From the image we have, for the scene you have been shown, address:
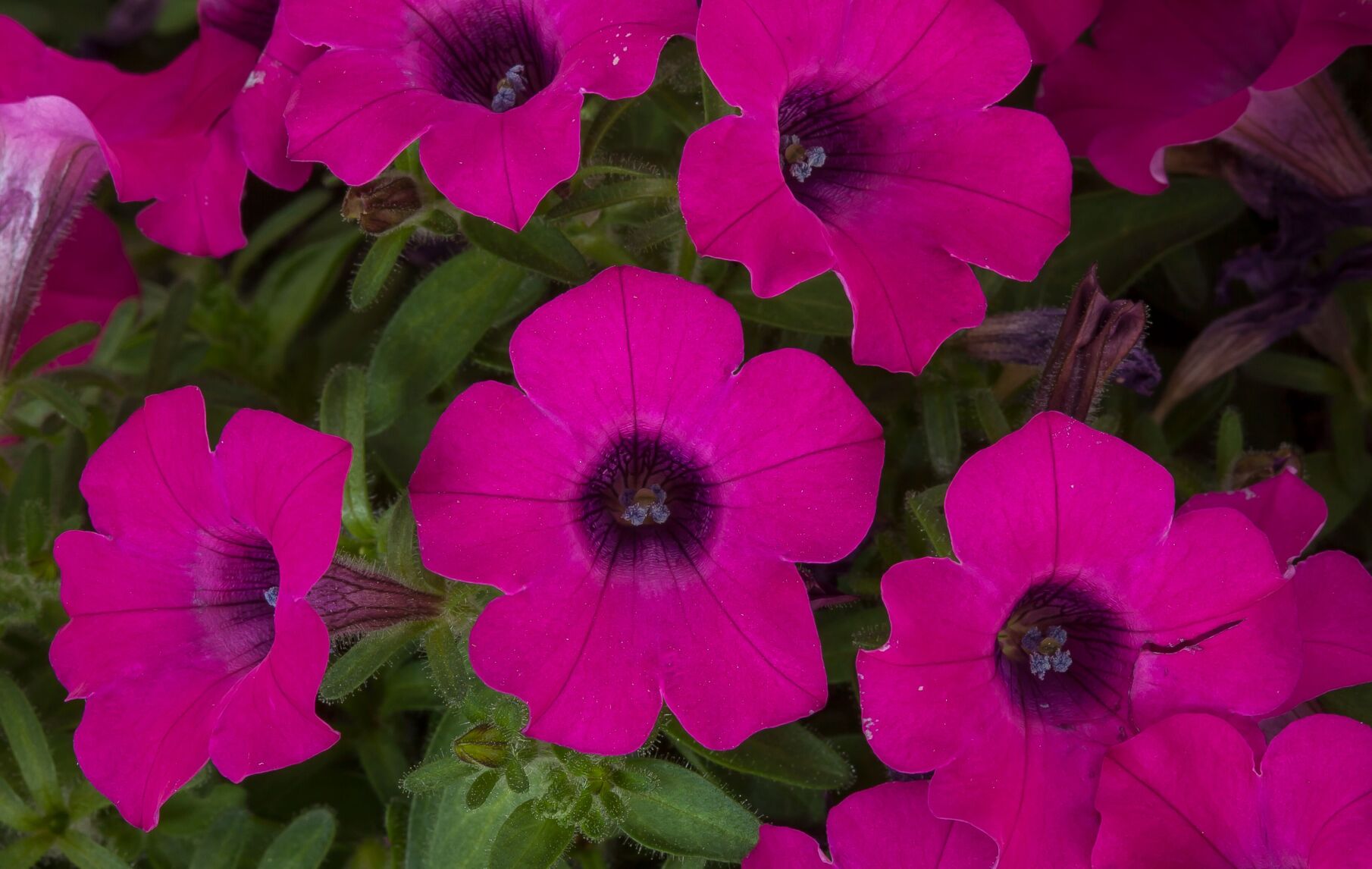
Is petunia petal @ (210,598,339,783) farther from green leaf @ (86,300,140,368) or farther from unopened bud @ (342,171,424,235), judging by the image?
green leaf @ (86,300,140,368)

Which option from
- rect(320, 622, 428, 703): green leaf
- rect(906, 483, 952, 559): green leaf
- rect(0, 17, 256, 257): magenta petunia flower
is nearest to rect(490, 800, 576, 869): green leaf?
rect(320, 622, 428, 703): green leaf

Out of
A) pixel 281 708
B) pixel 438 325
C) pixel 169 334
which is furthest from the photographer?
pixel 169 334

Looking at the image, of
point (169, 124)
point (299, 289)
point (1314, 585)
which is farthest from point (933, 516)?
point (299, 289)

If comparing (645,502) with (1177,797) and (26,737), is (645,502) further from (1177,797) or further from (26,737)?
(26,737)

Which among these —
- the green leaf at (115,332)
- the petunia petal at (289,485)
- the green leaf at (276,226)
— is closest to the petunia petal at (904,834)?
the petunia petal at (289,485)

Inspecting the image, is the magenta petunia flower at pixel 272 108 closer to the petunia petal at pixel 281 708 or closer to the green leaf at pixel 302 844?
the petunia petal at pixel 281 708
